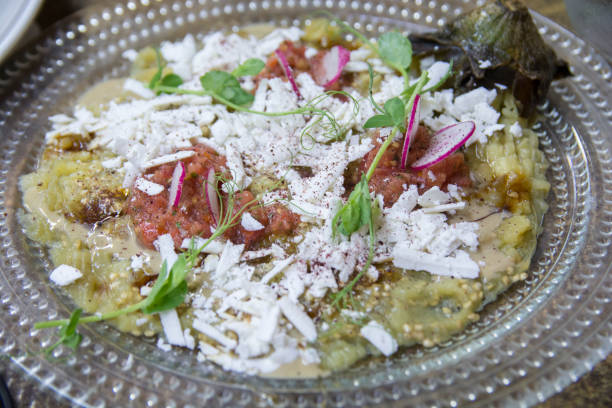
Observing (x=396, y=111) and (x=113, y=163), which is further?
(x=113, y=163)

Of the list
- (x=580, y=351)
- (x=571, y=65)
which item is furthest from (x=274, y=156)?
(x=571, y=65)

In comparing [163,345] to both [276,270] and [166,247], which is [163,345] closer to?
[166,247]

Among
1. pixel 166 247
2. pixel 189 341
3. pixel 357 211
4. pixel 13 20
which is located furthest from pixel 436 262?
pixel 13 20

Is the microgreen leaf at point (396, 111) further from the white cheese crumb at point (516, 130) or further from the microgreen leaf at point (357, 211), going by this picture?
the white cheese crumb at point (516, 130)

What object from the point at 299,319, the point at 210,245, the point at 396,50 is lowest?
the point at 299,319

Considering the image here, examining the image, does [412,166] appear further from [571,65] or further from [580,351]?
[571,65]

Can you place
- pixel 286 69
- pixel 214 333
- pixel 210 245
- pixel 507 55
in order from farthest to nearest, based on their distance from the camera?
pixel 286 69 → pixel 507 55 → pixel 210 245 → pixel 214 333

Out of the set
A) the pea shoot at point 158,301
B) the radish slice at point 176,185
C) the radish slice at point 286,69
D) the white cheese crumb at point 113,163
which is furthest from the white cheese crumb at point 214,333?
the radish slice at point 286,69
